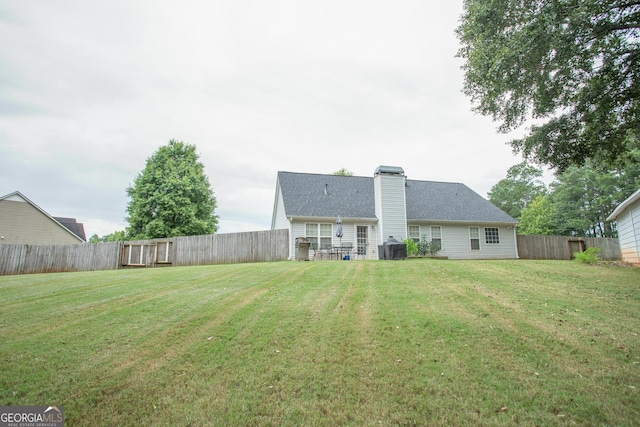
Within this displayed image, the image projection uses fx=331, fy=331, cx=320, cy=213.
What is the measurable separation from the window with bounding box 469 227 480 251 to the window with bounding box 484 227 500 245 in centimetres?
58

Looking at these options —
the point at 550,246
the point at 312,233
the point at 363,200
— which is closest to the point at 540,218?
the point at 550,246

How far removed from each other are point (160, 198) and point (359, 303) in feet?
78.1

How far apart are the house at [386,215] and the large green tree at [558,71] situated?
9.89 m

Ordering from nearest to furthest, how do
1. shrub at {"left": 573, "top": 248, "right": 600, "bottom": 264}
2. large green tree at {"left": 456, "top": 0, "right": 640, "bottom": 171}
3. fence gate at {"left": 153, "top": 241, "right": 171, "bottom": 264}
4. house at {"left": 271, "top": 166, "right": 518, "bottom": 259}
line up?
large green tree at {"left": 456, "top": 0, "right": 640, "bottom": 171}
shrub at {"left": 573, "top": 248, "right": 600, "bottom": 264}
fence gate at {"left": 153, "top": 241, "right": 171, "bottom": 264}
house at {"left": 271, "top": 166, "right": 518, "bottom": 259}

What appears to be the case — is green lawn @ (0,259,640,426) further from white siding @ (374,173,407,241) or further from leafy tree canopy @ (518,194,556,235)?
leafy tree canopy @ (518,194,556,235)

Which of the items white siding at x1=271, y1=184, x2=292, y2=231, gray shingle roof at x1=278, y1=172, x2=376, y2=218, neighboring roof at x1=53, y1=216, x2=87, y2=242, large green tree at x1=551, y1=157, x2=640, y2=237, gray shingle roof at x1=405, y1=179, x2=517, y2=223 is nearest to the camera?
gray shingle roof at x1=278, y1=172, x2=376, y2=218

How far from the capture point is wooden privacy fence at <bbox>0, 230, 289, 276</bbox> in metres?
17.5

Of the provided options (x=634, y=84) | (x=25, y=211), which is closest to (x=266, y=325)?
(x=634, y=84)

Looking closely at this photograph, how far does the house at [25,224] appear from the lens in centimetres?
2431

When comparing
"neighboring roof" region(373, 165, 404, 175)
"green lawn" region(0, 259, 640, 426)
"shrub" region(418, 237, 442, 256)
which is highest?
"neighboring roof" region(373, 165, 404, 175)

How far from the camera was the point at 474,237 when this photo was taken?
68.8ft

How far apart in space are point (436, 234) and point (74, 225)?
109 ft

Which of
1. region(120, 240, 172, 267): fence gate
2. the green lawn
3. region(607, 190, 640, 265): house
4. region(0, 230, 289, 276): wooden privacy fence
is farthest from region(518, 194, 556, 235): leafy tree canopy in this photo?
region(120, 240, 172, 267): fence gate

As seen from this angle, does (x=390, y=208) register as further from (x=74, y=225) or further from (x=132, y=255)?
(x=74, y=225)
